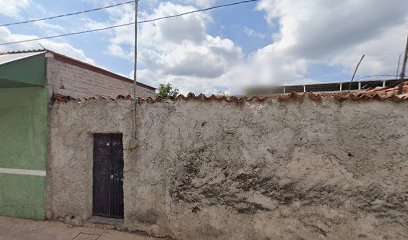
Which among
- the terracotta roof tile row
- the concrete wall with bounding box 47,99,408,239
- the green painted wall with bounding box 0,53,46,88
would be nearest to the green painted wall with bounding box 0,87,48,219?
the green painted wall with bounding box 0,53,46,88

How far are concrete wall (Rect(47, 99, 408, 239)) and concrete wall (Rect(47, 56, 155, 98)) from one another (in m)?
0.58

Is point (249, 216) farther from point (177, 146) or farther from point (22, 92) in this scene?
point (22, 92)

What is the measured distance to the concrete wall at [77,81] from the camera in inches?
226

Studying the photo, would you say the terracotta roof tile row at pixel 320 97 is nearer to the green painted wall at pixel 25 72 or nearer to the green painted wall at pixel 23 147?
the green painted wall at pixel 25 72

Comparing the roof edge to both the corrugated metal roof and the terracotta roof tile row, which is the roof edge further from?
the terracotta roof tile row

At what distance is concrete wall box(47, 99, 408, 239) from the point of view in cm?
370

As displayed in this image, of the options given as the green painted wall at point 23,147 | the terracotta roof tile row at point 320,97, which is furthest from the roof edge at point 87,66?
the terracotta roof tile row at point 320,97

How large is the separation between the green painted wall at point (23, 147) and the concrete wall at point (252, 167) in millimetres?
455

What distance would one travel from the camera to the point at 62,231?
5156mm

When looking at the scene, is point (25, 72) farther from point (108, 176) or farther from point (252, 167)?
point (252, 167)

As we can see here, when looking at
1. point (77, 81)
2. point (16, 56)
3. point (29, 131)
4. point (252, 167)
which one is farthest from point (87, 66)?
point (252, 167)

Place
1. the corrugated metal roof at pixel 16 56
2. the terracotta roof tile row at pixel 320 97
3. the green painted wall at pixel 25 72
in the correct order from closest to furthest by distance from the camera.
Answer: the terracotta roof tile row at pixel 320 97 < the green painted wall at pixel 25 72 < the corrugated metal roof at pixel 16 56

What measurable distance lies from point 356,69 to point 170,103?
4103mm

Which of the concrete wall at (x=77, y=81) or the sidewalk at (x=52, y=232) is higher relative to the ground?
the concrete wall at (x=77, y=81)
